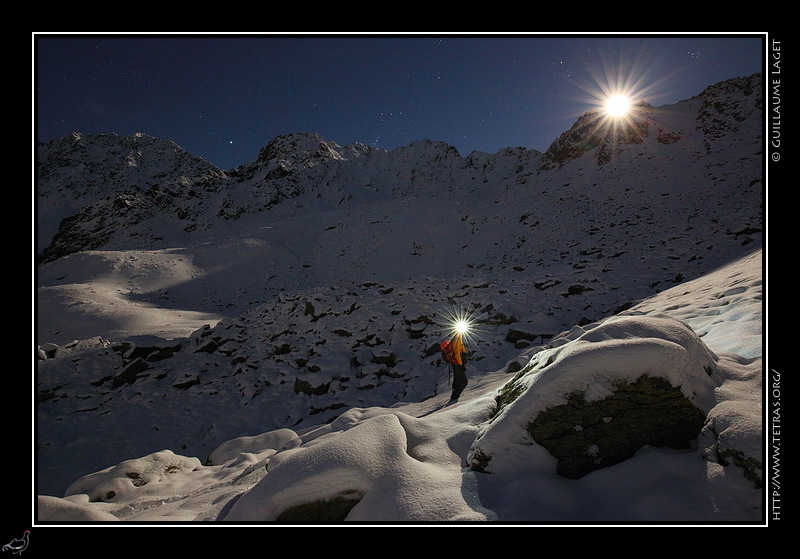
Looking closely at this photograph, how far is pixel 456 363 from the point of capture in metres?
6.66

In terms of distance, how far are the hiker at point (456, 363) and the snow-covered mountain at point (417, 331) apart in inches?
18.6

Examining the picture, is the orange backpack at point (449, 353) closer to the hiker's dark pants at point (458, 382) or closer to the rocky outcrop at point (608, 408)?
the hiker's dark pants at point (458, 382)

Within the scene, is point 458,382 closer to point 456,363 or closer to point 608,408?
point 456,363

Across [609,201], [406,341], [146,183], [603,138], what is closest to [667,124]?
[603,138]

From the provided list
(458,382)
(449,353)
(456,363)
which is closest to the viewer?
(458,382)

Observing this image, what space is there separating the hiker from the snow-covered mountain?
0.47 m

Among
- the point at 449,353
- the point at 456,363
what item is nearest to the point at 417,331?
the point at 449,353

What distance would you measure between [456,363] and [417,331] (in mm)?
4238

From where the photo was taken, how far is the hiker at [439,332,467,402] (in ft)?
21.2

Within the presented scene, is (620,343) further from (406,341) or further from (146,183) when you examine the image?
(146,183)

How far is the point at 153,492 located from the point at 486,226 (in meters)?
24.1

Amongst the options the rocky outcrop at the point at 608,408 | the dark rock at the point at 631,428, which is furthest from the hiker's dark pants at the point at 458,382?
the dark rock at the point at 631,428

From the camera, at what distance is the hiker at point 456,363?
646cm

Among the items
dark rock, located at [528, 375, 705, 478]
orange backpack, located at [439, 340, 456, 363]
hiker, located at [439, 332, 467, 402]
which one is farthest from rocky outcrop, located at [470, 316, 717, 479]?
orange backpack, located at [439, 340, 456, 363]
